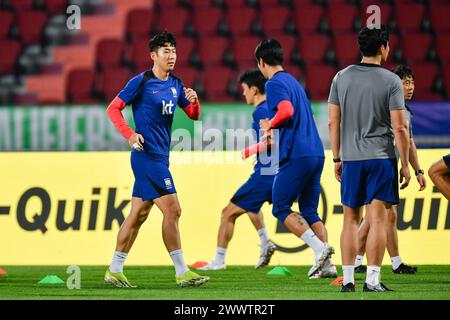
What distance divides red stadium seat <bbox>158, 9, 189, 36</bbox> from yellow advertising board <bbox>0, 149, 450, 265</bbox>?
705 cm

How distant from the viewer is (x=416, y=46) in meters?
16.8

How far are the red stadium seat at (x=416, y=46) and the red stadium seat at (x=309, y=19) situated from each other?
1.58 meters

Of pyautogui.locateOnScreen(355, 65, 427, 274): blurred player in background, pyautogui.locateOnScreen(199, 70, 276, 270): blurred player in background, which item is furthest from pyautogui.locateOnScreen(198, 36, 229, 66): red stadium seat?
pyautogui.locateOnScreen(355, 65, 427, 274): blurred player in background

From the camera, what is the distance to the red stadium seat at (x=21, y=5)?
64.0 ft

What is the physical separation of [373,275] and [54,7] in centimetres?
1331

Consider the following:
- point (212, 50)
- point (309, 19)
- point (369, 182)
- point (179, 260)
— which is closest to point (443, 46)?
point (309, 19)

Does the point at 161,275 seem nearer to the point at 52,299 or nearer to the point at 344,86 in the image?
the point at 52,299

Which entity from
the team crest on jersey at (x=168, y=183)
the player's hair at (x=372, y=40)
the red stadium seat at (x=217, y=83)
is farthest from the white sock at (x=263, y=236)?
the red stadium seat at (x=217, y=83)

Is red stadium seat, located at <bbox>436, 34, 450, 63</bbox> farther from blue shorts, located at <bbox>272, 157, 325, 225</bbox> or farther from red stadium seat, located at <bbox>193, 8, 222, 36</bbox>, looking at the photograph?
blue shorts, located at <bbox>272, 157, 325, 225</bbox>

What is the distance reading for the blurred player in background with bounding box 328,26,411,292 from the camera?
297 inches

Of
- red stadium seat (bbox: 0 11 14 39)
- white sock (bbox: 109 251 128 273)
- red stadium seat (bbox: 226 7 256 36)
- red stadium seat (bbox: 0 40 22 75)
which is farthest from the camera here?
red stadium seat (bbox: 0 11 14 39)

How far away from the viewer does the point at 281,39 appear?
17219 millimetres

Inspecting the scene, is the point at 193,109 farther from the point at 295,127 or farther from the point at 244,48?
the point at 244,48
